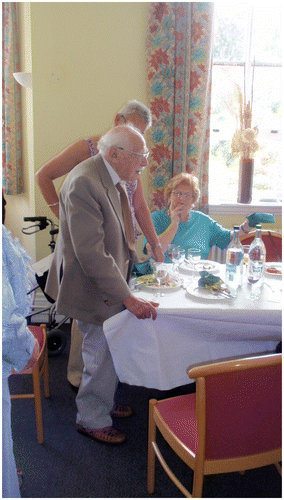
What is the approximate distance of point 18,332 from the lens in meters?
1.11

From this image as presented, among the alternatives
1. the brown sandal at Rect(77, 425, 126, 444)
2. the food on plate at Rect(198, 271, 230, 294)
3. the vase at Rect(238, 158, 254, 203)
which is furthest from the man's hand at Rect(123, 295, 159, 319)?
the vase at Rect(238, 158, 254, 203)

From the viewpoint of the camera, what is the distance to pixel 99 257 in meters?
1.50

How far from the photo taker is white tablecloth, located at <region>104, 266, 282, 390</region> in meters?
1.47

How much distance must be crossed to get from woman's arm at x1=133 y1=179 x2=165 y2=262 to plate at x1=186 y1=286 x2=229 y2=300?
51 centimetres

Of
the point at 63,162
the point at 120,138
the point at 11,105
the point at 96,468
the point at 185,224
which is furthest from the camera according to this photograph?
the point at 11,105

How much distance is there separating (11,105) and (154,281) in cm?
286

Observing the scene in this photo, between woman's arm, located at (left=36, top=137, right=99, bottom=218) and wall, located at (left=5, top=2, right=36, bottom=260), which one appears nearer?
woman's arm, located at (left=36, top=137, right=99, bottom=218)

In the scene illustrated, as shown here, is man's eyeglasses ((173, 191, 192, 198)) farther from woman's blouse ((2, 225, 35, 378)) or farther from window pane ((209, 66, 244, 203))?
woman's blouse ((2, 225, 35, 378))

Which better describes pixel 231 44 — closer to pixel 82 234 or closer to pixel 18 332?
pixel 82 234

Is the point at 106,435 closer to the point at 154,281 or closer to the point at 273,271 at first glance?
the point at 154,281

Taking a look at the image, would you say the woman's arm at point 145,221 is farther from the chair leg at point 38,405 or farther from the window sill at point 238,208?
the window sill at point 238,208

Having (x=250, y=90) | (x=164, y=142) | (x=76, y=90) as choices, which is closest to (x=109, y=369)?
(x=164, y=142)

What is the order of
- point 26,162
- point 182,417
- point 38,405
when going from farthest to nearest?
point 26,162 < point 38,405 < point 182,417

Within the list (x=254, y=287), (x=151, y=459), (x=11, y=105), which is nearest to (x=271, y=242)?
(x=254, y=287)
